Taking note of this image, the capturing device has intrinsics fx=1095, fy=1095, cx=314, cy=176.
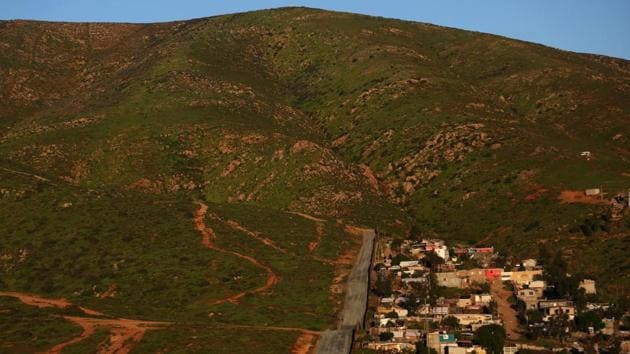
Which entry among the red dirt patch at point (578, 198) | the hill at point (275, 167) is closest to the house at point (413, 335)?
the hill at point (275, 167)

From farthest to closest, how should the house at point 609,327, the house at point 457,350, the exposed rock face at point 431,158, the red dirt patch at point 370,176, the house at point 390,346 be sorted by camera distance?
the red dirt patch at point 370,176
the exposed rock face at point 431,158
the house at point 609,327
the house at point 457,350
the house at point 390,346

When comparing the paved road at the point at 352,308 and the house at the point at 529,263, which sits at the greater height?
the house at the point at 529,263

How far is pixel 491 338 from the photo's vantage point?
7831cm

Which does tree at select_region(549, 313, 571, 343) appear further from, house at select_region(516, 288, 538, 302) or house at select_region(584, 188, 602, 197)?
house at select_region(584, 188, 602, 197)

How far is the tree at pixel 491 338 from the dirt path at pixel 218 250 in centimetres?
2284

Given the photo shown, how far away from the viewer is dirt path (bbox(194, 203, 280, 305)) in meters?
95.3

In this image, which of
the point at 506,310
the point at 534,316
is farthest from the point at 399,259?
the point at 534,316

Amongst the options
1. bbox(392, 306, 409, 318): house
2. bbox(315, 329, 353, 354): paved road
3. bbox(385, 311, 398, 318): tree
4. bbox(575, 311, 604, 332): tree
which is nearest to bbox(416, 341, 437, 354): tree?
bbox(315, 329, 353, 354): paved road

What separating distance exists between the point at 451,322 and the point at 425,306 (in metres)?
3.97

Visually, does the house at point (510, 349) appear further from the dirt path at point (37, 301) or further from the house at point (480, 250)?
the dirt path at point (37, 301)

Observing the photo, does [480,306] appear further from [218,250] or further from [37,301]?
[37,301]

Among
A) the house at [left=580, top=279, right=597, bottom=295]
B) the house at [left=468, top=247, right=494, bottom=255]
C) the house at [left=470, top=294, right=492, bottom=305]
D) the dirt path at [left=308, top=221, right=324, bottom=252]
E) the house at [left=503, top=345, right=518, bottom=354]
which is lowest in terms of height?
the house at [left=503, top=345, right=518, bottom=354]

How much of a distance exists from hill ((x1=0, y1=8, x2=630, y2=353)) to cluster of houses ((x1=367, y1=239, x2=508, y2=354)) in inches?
202

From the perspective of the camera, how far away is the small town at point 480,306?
79688 millimetres
